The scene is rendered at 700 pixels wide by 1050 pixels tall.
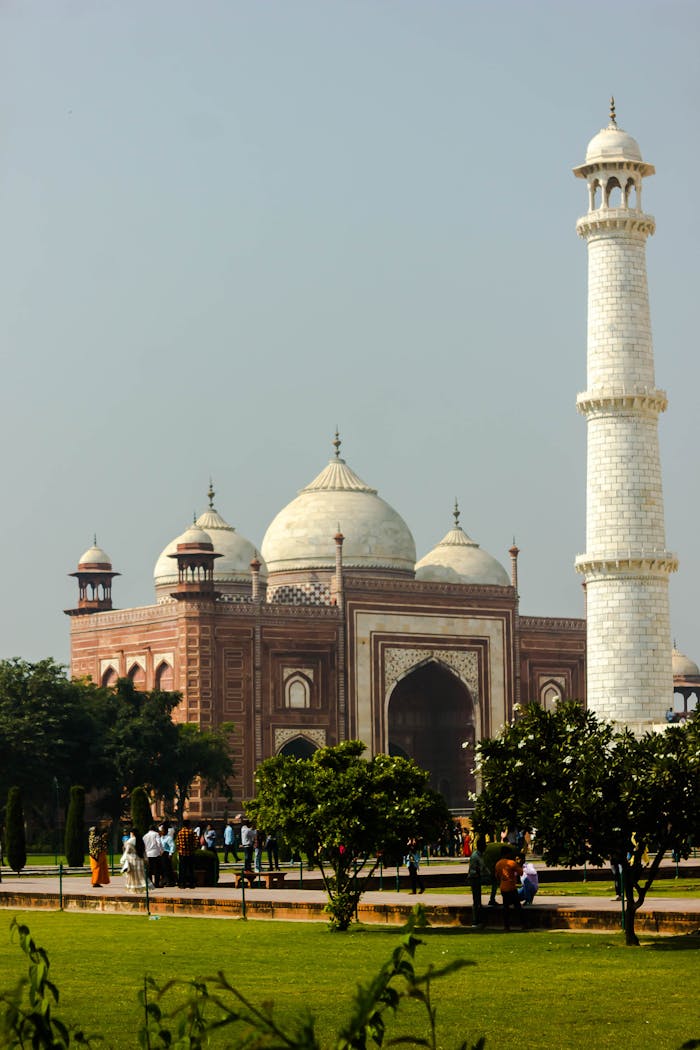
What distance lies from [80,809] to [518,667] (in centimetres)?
2116

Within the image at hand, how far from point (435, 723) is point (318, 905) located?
33.5m

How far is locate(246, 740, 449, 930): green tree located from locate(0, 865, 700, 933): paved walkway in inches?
43.4

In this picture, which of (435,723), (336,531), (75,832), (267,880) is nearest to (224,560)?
(336,531)

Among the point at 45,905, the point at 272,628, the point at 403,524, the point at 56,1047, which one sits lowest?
the point at 45,905

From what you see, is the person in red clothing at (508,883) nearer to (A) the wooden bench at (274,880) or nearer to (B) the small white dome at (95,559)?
(A) the wooden bench at (274,880)

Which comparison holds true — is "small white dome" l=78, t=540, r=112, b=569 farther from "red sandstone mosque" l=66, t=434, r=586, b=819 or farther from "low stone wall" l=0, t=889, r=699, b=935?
"low stone wall" l=0, t=889, r=699, b=935

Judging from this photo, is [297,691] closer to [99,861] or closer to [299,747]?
[299,747]

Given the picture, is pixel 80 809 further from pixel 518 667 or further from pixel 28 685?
pixel 518 667

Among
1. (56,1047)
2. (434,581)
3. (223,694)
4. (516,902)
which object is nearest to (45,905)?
(516,902)

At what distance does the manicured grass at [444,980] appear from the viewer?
30.9 ft

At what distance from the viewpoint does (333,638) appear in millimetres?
47469

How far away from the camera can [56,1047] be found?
3.47m

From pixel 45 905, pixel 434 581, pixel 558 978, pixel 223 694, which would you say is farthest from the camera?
pixel 434 581

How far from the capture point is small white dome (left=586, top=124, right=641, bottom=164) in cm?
3141
